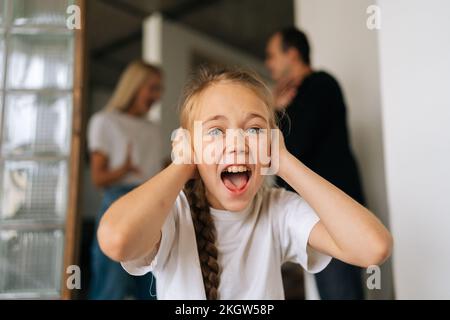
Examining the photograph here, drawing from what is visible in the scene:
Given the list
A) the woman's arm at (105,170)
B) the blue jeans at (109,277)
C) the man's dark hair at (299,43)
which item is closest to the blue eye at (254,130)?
the blue jeans at (109,277)

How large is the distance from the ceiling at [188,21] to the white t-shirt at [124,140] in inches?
49.6

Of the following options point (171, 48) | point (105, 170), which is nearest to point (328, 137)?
point (105, 170)

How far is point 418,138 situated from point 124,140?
0.90 meters

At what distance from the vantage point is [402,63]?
88 centimetres

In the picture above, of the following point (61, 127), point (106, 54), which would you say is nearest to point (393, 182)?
point (61, 127)

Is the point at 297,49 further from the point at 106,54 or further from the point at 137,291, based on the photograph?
the point at 106,54

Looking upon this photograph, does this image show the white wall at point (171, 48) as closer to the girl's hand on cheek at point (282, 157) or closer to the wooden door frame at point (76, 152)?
the wooden door frame at point (76, 152)

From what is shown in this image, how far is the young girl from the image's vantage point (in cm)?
63

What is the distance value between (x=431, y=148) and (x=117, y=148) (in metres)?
0.93

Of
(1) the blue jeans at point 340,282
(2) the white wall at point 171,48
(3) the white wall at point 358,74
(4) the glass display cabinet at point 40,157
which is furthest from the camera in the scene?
(2) the white wall at point 171,48

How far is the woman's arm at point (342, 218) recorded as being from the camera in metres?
0.62

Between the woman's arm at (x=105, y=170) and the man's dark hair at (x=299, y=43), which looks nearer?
the man's dark hair at (x=299, y=43)

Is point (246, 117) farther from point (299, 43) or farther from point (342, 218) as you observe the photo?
point (299, 43)

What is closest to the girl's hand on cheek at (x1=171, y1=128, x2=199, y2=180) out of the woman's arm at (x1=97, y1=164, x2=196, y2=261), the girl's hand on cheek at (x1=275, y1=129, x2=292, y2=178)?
the woman's arm at (x1=97, y1=164, x2=196, y2=261)
